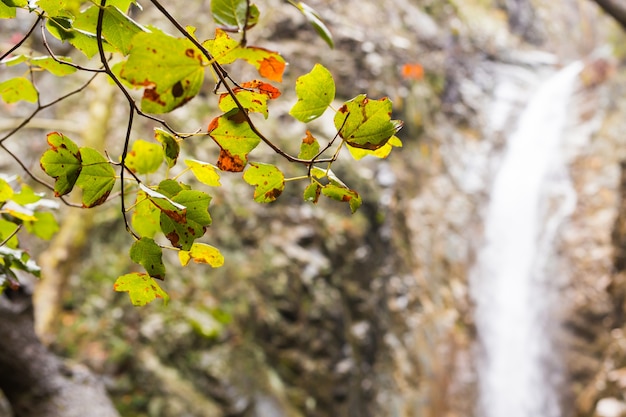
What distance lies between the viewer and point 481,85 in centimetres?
936

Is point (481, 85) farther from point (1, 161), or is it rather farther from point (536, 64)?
point (1, 161)

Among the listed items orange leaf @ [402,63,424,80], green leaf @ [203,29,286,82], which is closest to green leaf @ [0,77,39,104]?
green leaf @ [203,29,286,82]

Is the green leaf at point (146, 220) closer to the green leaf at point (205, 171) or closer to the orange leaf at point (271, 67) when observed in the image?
the green leaf at point (205, 171)

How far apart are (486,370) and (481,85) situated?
6141 mm

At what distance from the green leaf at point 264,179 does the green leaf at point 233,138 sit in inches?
0.8

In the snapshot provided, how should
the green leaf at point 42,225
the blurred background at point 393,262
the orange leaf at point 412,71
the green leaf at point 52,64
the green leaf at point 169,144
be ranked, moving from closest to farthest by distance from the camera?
the green leaf at point 169,144
the green leaf at point 52,64
the green leaf at point 42,225
the blurred background at point 393,262
the orange leaf at point 412,71

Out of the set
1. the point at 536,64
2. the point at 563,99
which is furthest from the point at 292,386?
the point at 536,64

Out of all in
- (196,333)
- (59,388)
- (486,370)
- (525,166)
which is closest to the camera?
(59,388)

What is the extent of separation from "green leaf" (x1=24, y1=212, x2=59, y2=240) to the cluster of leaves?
0.43 meters

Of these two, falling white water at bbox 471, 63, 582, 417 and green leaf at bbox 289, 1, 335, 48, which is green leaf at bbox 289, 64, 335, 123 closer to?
green leaf at bbox 289, 1, 335, 48

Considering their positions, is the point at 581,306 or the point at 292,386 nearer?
the point at 292,386

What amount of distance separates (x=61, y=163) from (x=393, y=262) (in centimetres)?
487

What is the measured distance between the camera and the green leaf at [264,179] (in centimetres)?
55

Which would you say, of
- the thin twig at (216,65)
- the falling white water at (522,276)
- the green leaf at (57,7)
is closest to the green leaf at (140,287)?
the thin twig at (216,65)
